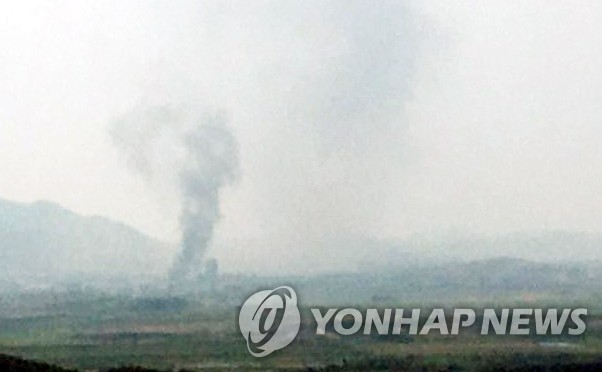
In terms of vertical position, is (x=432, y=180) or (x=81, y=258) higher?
(x=432, y=180)

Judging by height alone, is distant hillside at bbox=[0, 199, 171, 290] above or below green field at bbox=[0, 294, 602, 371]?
above

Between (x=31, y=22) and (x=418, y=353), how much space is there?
2.06 metres

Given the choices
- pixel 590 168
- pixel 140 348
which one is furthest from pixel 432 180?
pixel 140 348

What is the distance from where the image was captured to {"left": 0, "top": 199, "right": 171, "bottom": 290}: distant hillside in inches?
145

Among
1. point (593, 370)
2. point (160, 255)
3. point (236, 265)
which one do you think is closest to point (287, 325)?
point (236, 265)

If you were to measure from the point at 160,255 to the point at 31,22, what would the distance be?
3.59 ft

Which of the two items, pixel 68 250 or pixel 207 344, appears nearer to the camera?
pixel 207 344

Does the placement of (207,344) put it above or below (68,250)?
below

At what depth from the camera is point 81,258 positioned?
374 centimetres

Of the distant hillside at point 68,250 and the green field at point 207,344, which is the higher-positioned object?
the distant hillside at point 68,250

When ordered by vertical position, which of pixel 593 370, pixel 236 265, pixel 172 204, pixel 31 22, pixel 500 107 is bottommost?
pixel 593 370

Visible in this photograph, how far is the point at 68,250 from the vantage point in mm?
3740

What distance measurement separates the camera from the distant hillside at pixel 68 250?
3.70 metres

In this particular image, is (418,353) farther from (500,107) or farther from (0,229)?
(0,229)
